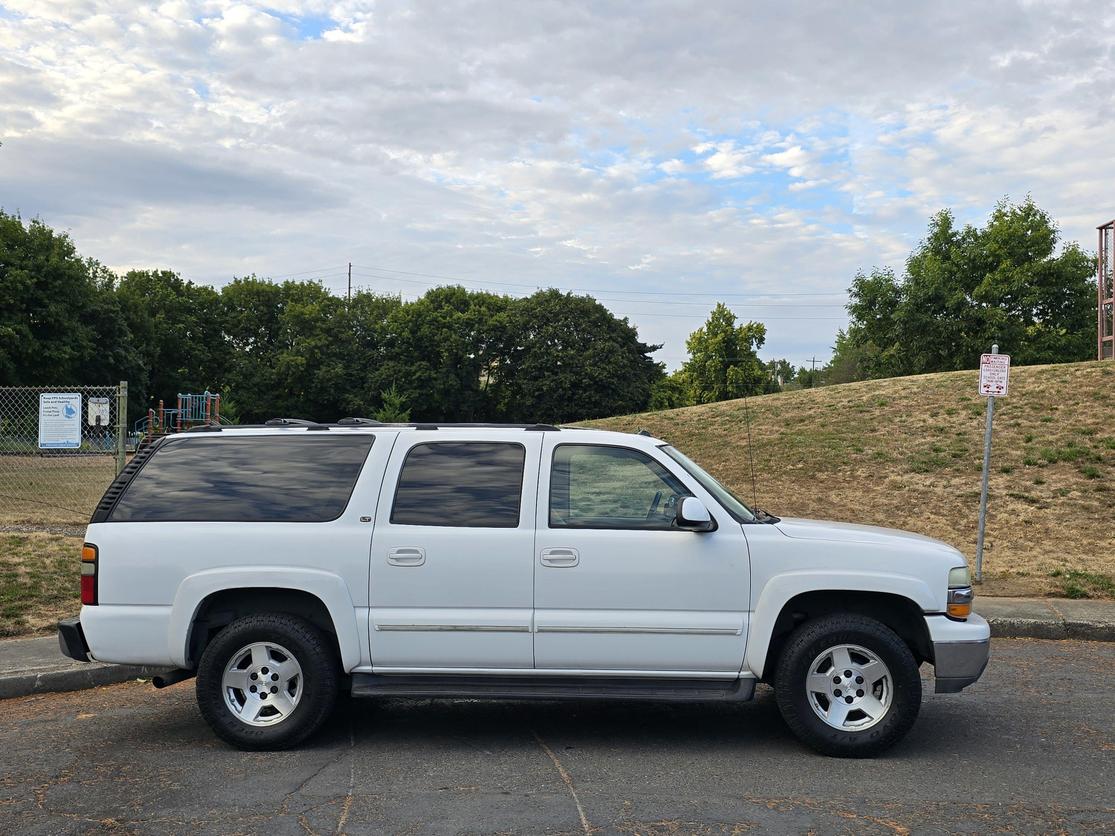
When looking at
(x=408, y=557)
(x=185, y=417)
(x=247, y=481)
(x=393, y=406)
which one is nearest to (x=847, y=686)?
(x=408, y=557)

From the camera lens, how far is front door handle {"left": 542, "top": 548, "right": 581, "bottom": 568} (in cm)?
564

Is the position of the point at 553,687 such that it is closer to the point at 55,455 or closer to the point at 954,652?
the point at 954,652

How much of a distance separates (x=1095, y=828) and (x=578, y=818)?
7.54 feet

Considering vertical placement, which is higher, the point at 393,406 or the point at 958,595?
the point at 393,406

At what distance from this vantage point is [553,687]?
18.5ft

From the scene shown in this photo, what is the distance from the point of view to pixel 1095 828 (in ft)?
14.7

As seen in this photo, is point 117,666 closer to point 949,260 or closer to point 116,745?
point 116,745

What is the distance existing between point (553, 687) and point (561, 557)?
2.38 ft

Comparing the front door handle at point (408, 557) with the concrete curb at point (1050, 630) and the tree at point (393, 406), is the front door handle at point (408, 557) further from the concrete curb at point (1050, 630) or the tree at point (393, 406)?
the tree at point (393, 406)

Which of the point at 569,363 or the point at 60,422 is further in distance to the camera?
the point at 569,363

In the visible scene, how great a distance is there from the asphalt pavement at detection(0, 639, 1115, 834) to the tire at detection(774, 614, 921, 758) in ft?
0.52

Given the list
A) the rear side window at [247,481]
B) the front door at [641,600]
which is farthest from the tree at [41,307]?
the front door at [641,600]

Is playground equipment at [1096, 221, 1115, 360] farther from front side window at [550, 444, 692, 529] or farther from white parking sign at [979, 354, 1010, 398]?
front side window at [550, 444, 692, 529]

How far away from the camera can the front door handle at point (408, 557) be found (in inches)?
224
